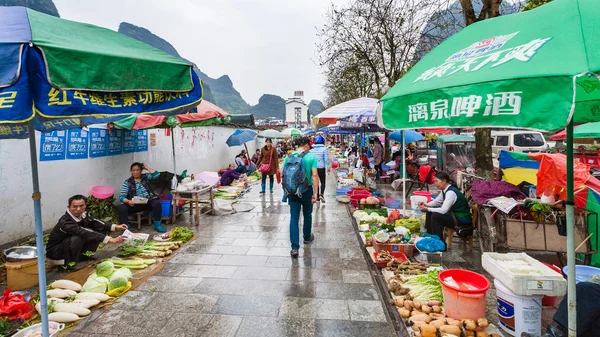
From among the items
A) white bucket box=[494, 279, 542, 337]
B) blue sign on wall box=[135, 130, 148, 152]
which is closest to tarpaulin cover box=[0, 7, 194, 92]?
white bucket box=[494, 279, 542, 337]

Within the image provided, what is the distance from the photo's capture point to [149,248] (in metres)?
5.47

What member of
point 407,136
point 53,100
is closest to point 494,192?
point 53,100

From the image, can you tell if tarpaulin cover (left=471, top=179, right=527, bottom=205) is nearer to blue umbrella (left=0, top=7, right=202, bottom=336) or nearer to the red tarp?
the red tarp

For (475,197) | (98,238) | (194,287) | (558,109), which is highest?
(558,109)

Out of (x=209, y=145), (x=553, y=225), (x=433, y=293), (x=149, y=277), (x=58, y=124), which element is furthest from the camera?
(x=209, y=145)

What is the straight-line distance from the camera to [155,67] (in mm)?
2432

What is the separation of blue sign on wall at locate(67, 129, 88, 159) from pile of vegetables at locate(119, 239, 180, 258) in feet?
8.40

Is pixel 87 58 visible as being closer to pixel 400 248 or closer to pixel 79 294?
pixel 79 294

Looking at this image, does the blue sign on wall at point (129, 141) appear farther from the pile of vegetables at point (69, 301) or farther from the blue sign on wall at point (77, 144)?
the pile of vegetables at point (69, 301)

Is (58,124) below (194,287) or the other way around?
the other way around

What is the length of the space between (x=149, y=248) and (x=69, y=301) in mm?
1855

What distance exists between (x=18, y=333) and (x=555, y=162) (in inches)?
248

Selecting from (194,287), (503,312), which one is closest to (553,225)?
(503,312)

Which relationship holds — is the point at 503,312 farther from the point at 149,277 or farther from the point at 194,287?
the point at 149,277
